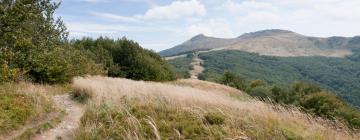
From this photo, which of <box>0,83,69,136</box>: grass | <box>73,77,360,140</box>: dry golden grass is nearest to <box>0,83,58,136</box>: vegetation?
<box>0,83,69,136</box>: grass

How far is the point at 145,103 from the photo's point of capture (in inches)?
402

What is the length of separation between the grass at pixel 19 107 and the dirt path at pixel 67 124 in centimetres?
80

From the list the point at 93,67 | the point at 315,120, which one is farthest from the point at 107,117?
the point at 93,67

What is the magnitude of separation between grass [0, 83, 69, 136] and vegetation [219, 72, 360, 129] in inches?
567

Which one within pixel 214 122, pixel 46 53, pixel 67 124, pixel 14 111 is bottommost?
pixel 67 124

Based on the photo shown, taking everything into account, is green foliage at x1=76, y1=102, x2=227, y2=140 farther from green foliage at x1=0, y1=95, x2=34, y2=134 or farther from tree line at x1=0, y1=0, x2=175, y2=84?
A: tree line at x1=0, y1=0, x2=175, y2=84

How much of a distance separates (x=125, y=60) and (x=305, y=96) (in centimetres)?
2767

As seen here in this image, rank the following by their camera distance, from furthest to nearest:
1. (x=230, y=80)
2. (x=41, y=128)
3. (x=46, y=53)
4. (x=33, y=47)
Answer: (x=230, y=80), (x=46, y=53), (x=33, y=47), (x=41, y=128)

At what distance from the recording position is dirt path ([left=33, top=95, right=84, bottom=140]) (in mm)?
9828

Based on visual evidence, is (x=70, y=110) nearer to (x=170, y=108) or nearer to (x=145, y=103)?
(x=145, y=103)

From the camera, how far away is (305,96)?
54094 mm

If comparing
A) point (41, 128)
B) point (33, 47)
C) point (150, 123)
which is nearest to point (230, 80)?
point (33, 47)

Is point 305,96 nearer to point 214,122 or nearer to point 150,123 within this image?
point 214,122

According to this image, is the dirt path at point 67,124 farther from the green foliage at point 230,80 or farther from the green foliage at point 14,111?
the green foliage at point 230,80
